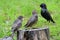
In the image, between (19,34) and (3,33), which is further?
(3,33)

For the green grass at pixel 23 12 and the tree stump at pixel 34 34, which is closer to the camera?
the tree stump at pixel 34 34

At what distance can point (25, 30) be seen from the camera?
20.4 ft

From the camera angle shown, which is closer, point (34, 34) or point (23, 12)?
point (34, 34)

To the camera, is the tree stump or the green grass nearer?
the tree stump

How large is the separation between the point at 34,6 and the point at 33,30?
6.01m

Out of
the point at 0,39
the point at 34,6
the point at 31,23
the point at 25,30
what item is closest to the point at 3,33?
the point at 0,39

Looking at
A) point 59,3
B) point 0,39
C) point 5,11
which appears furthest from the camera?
point 59,3

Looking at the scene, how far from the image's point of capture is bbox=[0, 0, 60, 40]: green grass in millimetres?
9416

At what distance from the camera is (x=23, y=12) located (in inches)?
447

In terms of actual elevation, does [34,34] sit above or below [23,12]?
above

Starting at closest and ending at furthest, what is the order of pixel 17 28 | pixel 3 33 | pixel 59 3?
pixel 17 28
pixel 3 33
pixel 59 3

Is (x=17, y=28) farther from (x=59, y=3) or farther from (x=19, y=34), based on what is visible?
(x=59, y=3)

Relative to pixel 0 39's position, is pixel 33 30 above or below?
above

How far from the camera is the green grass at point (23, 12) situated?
9.42m
